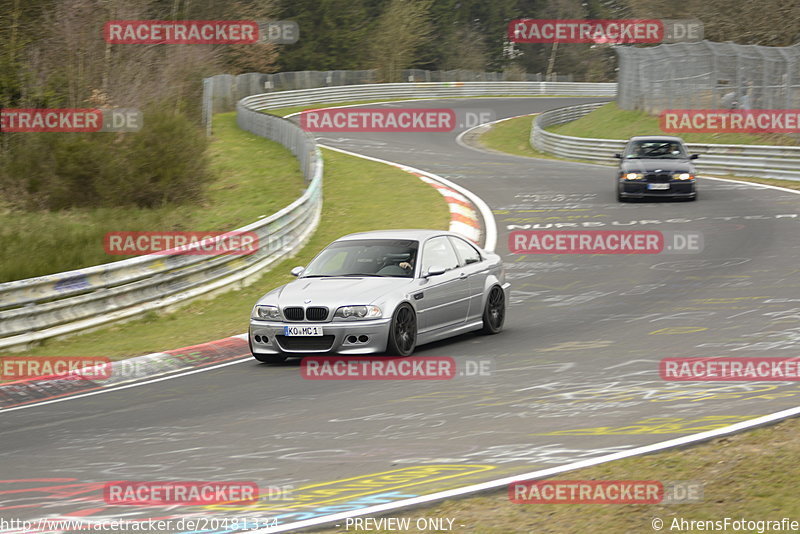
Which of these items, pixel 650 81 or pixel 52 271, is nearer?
pixel 52 271

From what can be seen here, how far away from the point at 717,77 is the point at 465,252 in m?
27.2

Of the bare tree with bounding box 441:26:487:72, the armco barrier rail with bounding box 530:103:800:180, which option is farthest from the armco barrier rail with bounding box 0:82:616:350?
the bare tree with bounding box 441:26:487:72

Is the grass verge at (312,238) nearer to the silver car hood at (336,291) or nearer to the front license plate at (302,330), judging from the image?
the silver car hood at (336,291)

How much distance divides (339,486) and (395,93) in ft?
196

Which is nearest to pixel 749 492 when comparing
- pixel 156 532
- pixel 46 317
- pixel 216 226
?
pixel 156 532

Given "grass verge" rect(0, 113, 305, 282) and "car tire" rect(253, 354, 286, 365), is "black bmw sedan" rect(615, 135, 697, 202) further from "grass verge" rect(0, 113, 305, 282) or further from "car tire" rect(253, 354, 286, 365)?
"car tire" rect(253, 354, 286, 365)

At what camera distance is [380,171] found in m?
31.7

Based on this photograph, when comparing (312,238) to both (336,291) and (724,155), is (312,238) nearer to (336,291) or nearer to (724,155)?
(336,291)

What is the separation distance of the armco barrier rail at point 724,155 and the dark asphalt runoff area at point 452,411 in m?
14.6

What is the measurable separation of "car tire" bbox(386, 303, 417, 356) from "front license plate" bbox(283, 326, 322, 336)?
2.41 feet

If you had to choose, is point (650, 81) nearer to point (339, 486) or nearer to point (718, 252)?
point (718, 252)

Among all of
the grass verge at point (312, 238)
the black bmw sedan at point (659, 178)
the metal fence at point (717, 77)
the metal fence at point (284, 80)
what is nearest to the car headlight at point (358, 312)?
the grass verge at point (312, 238)

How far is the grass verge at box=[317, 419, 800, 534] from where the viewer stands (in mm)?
5723

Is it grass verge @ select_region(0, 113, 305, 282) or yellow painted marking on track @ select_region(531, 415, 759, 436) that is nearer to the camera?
yellow painted marking on track @ select_region(531, 415, 759, 436)
